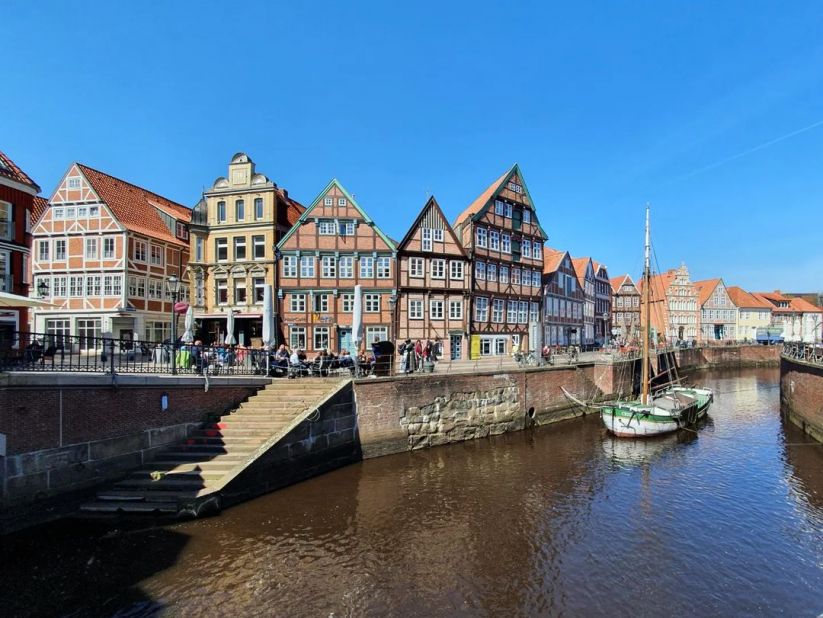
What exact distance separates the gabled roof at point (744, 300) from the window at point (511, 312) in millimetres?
58075

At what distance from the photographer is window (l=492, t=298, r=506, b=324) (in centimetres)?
3484

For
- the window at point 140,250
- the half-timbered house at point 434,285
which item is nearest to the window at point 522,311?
the half-timbered house at point 434,285

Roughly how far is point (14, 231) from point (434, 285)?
72.0 feet

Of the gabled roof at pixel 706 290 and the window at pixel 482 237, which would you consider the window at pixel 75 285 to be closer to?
the window at pixel 482 237

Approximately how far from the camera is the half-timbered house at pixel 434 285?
30991mm

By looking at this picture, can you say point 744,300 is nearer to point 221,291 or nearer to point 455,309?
point 455,309

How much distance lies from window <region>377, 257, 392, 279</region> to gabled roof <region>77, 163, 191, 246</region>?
1491 cm

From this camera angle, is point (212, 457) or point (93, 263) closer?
point (212, 457)

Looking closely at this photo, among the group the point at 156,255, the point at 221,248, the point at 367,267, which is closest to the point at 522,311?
the point at 367,267

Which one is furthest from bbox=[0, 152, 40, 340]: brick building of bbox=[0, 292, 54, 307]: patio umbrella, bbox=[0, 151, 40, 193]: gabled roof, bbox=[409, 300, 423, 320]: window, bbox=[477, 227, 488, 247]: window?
bbox=[477, 227, 488, 247]: window

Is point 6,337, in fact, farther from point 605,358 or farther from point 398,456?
point 605,358

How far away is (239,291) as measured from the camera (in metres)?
30.7

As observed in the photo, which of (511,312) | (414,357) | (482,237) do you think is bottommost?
(414,357)

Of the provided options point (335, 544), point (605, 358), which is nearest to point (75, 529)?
point (335, 544)
